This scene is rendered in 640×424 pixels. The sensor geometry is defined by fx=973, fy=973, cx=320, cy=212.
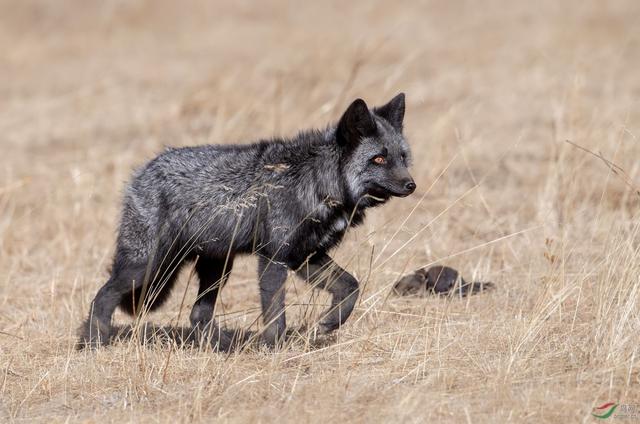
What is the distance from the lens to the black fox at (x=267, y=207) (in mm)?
6234

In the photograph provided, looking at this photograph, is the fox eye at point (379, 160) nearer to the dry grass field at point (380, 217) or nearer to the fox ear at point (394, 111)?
the fox ear at point (394, 111)

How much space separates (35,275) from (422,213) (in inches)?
149

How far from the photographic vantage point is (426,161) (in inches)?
406

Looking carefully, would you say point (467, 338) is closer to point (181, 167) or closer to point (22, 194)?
point (181, 167)

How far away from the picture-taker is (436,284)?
7.35 meters

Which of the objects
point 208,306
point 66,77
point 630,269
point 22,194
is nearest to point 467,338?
point 630,269

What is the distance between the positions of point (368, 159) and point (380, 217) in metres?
3.15

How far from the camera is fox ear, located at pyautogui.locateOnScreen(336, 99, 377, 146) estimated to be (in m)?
6.23

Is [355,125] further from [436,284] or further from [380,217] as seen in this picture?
[380,217]
